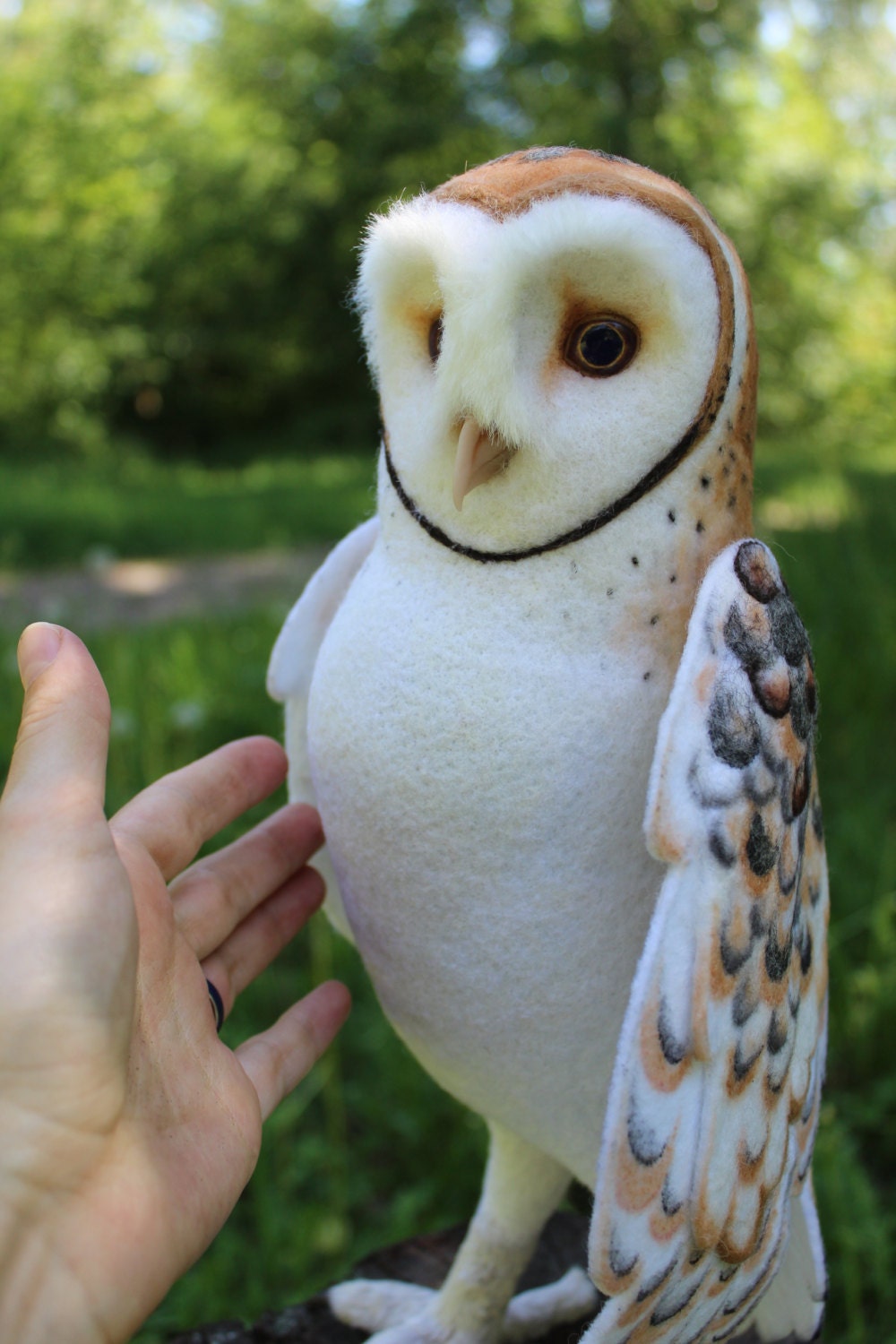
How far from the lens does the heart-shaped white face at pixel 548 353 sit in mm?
680

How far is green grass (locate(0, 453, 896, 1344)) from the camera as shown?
4.50 ft

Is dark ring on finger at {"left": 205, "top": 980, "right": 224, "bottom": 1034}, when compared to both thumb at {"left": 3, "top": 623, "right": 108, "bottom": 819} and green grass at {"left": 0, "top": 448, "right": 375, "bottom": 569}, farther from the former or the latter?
green grass at {"left": 0, "top": 448, "right": 375, "bottom": 569}

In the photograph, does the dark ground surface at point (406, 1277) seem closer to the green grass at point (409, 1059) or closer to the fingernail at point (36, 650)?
the green grass at point (409, 1059)

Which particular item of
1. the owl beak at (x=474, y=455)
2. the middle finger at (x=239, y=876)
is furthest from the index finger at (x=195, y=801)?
the owl beak at (x=474, y=455)

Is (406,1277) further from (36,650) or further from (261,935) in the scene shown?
(36,650)

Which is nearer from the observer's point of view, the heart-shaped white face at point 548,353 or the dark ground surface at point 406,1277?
the heart-shaped white face at point 548,353

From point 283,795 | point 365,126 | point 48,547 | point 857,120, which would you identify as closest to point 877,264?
point 857,120

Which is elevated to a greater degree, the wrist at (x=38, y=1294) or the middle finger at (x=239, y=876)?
the middle finger at (x=239, y=876)

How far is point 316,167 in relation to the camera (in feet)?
27.7

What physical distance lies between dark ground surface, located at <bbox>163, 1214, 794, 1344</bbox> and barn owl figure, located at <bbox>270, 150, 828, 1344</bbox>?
1.19ft

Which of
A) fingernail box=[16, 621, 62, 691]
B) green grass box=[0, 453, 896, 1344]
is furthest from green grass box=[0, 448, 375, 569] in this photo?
fingernail box=[16, 621, 62, 691]

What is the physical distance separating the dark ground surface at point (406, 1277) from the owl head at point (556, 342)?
2.35 ft

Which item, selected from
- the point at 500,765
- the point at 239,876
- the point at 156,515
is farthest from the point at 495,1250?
the point at 156,515

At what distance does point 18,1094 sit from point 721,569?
1.89 ft
